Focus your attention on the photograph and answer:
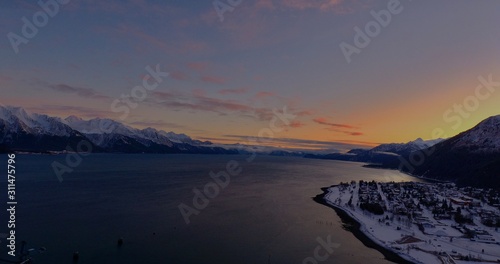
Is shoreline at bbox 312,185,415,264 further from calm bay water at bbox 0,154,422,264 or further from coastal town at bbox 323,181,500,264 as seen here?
calm bay water at bbox 0,154,422,264

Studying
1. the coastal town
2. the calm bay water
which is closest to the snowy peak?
the coastal town

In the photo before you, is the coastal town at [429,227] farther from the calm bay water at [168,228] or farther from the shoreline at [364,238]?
the calm bay water at [168,228]

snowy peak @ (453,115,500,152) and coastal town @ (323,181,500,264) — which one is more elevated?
snowy peak @ (453,115,500,152)

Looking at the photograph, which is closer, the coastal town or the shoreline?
the shoreline

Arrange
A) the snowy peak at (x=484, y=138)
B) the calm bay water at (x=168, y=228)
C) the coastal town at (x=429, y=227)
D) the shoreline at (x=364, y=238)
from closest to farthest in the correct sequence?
the calm bay water at (x=168, y=228) < the shoreline at (x=364, y=238) < the coastal town at (x=429, y=227) < the snowy peak at (x=484, y=138)

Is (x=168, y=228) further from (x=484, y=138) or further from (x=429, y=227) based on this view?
(x=484, y=138)

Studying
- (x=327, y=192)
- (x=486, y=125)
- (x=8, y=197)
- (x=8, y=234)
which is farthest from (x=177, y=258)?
(x=486, y=125)

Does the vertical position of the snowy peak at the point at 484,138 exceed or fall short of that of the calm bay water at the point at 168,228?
it exceeds it

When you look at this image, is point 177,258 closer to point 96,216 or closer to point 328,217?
point 96,216

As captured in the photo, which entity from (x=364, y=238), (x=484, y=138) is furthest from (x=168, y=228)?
(x=484, y=138)

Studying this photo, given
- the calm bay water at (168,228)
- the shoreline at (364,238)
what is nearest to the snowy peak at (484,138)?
the shoreline at (364,238)
